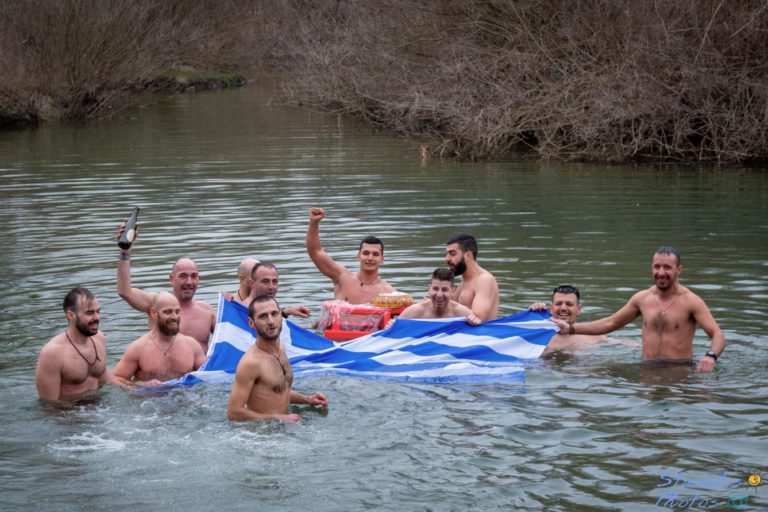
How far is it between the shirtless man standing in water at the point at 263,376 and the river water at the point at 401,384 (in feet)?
0.73

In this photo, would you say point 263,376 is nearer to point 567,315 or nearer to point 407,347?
point 407,347

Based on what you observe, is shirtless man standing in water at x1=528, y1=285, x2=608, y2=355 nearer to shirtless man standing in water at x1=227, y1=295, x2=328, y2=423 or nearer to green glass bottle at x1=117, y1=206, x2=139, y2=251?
shirtless man standing in water at x1=227, y1=295, x2=328, y2=423

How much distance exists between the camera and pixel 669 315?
34.7 ft

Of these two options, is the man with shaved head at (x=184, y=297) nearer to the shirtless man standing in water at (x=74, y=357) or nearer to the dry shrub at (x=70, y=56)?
the shirtless man standing in water at (x=74, y=357)

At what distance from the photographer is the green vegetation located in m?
23.1

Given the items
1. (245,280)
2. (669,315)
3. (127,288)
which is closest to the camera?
(127,288)

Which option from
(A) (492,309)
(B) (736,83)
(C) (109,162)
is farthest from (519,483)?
(C) (109,162)

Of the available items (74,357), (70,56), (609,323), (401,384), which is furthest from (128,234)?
(70,56)

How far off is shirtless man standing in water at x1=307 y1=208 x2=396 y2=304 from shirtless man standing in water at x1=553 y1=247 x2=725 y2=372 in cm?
253

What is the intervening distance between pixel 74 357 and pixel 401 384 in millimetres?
2943

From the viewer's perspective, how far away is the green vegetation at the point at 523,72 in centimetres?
2312

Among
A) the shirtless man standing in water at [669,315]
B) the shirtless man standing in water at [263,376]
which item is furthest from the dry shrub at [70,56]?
the shirtless man standing in water at [263,376]

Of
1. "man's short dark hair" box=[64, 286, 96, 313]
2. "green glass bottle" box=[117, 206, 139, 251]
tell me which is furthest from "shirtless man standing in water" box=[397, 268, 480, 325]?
"man's short dark hair" box=[64, 286, 96, 313]

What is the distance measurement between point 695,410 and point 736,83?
15513 millimetres
